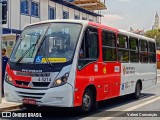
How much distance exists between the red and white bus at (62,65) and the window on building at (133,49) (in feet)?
7.70

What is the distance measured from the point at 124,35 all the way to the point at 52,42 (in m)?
4.48

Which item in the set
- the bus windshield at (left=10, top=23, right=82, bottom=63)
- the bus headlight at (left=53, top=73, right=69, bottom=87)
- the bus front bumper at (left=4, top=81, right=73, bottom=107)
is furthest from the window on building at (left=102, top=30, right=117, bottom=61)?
the bus front bumper at (left=4, top=81, right=73, bottom=107)

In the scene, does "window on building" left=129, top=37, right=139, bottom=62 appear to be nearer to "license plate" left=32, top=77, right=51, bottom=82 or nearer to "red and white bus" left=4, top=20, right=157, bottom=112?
"red and white bus" left=4, top=20, right=157, bottom=112

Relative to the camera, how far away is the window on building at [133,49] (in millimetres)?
14453

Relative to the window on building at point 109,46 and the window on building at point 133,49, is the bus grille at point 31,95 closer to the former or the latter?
the window on building at point 109,46

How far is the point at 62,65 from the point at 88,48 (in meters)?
1.28

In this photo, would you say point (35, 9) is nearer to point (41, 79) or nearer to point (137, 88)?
point (137, 88)

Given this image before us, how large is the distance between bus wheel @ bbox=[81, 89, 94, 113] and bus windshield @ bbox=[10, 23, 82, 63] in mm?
1346

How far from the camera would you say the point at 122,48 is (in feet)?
43.8

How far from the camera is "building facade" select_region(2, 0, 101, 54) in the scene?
24797mm

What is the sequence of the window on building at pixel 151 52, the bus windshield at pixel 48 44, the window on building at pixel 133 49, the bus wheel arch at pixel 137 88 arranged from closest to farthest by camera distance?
the bus windshield at pixel 48 44, the window on building at pixel 133 49, the bus wheel arch at pixel 137 88, the window on building at pixel 151 52

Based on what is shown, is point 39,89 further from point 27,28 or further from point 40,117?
point 27,28

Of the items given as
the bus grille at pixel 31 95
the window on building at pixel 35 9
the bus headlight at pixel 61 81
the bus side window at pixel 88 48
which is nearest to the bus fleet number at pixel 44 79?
the bus headlight at pixel 61 81

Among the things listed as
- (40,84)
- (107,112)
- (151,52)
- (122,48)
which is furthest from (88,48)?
(151,52)
